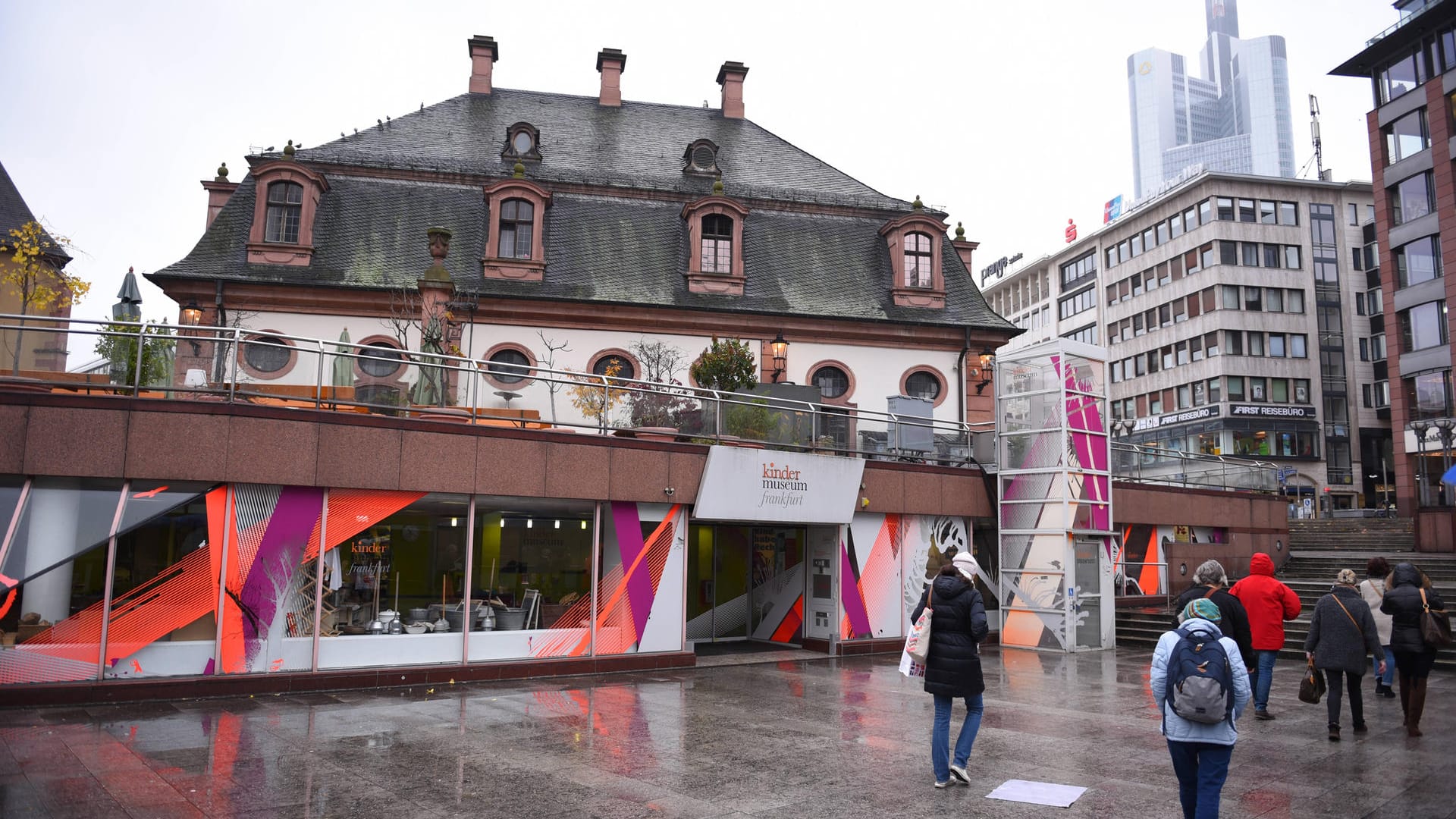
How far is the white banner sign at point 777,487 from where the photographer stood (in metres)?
15.9

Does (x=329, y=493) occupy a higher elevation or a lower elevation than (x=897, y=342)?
lower

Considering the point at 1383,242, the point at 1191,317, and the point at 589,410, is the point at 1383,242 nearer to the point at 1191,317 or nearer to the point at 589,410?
the point at 1191,317

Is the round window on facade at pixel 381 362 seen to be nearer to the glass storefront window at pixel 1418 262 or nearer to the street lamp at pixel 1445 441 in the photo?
the street lamp at pixel 1445 441

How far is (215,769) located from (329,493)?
17.9 feet

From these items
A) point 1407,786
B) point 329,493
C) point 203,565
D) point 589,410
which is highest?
point 589,410

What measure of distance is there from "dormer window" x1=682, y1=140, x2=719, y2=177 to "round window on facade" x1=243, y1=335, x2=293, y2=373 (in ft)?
62.4

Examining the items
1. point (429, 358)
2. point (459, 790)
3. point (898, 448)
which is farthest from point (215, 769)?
point (898, 448)

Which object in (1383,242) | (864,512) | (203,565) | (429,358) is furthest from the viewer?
(1383,242)

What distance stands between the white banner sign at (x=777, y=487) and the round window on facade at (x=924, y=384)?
1060 cm

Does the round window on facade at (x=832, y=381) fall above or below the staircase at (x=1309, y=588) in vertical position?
above

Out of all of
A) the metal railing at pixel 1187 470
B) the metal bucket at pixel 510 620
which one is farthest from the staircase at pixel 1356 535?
the metal bucket at pixel 510 620

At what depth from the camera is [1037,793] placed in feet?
25.4

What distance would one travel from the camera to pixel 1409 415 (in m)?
45.5

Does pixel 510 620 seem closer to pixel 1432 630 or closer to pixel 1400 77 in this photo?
pixel 1432 630
